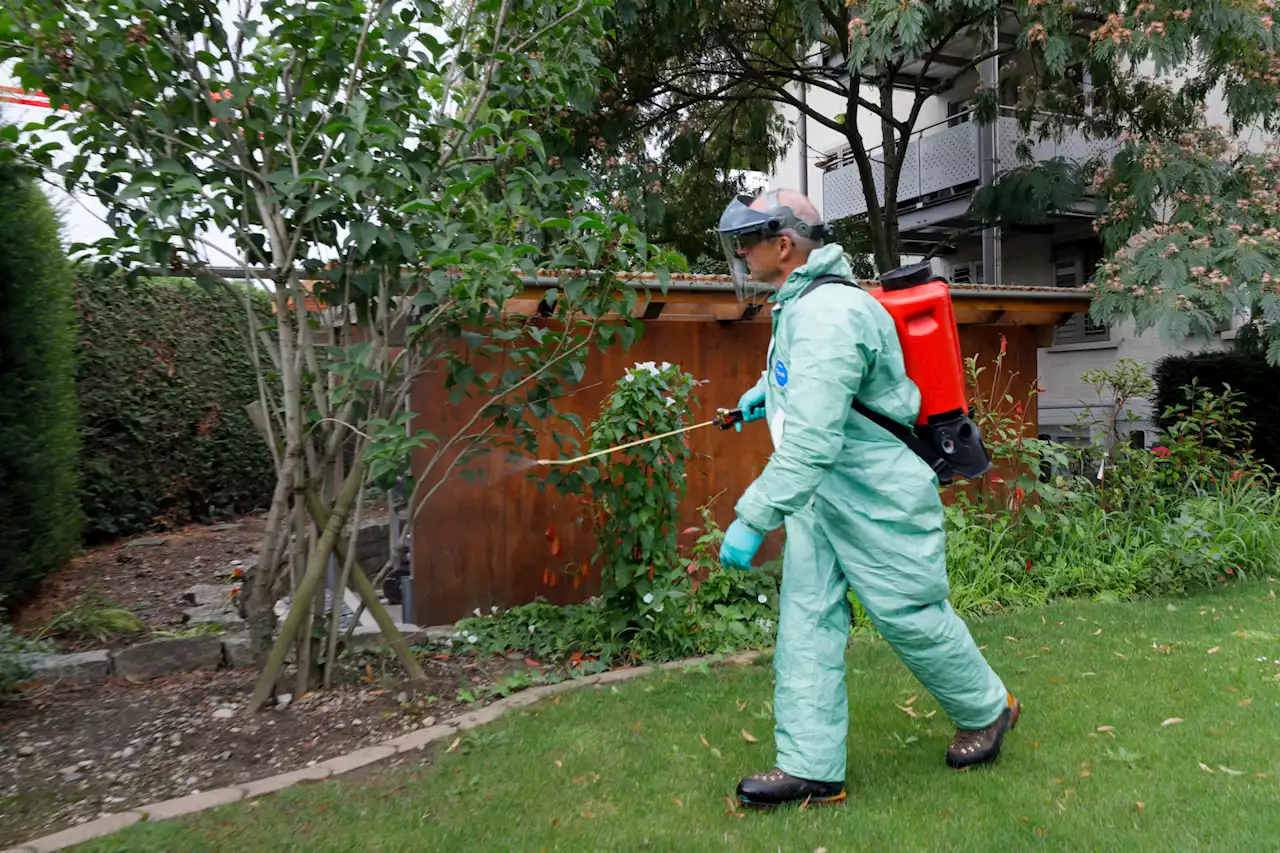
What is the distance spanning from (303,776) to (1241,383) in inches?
420

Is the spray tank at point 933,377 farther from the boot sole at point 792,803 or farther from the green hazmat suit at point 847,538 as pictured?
the boot sole at point 792,803

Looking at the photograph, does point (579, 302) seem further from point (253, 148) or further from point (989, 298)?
point (989, 298)

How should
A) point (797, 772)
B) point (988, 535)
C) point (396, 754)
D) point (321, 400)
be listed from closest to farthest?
point (797, 772), point (396, 754), point (321, 400), point (988, 535)

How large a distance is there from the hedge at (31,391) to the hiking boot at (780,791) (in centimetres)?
363

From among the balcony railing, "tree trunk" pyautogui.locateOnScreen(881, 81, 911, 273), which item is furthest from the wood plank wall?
the balcony railing

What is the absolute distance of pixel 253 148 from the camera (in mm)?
4023

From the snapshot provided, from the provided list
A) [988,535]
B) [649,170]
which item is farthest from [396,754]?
[649,170]

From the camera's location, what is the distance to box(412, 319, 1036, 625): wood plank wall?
5633 millimetres

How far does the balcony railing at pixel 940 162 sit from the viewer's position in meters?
14.0

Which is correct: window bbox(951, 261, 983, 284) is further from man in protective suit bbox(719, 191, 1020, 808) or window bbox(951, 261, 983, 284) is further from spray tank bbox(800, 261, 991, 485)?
man in protective suit bbox(719, 191, 1020, 808)

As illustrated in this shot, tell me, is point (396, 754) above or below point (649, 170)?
below

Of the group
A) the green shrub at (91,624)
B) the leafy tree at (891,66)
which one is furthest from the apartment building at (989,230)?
the green shrub at (91,624)

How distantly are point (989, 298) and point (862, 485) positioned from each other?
4863 millimetres

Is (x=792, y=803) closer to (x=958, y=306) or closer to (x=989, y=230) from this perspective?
(x=958, y=306)
